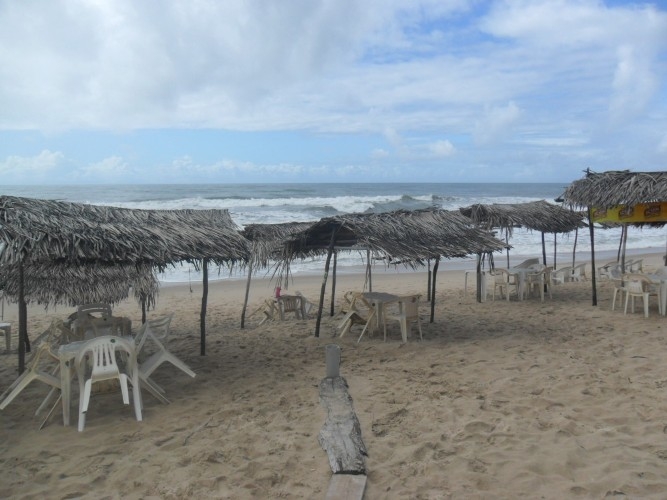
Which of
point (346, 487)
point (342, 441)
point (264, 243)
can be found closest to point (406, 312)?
point (264, 243)

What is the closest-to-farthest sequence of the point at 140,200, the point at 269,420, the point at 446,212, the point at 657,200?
1. the point at 269,420
2. the point at 657,200
3. the point at 446,212
4. the point at 140,200

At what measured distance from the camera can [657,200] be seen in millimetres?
7965

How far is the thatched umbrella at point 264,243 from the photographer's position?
8.95m

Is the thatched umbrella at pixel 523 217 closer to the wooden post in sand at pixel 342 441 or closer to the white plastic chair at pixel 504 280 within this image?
the white plastic chair at pixel 504 280

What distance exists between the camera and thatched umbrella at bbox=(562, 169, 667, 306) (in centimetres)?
809

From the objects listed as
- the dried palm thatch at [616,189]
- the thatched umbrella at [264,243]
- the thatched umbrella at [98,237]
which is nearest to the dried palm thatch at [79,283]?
the thatched umbrella at [98,237]

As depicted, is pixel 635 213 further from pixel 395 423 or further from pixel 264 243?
pixel 395 423

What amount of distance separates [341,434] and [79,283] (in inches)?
229

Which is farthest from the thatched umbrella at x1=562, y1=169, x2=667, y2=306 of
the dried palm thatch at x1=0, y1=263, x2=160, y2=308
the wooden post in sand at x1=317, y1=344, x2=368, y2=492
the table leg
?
the table leg

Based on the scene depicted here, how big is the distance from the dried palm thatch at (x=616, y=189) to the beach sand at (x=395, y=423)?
6.70 feet

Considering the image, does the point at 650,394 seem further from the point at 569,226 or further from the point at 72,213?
the point at 569,226

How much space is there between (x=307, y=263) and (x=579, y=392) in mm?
12968

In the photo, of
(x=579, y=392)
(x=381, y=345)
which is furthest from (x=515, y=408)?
(x=381, y=345)

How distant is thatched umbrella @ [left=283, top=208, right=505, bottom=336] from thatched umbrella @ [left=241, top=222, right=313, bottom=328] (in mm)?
457
